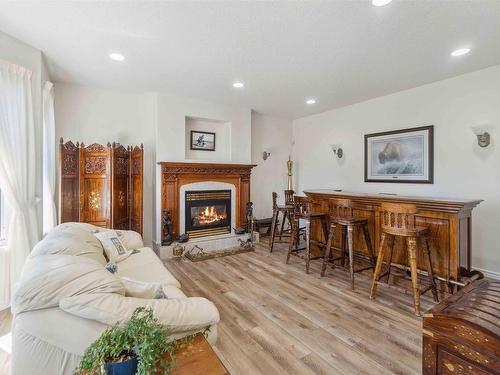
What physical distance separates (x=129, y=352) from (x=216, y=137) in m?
4.52

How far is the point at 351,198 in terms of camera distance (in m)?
3.46

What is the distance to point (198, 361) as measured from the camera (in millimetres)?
1066

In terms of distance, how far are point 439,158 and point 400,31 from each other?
2.20 metres

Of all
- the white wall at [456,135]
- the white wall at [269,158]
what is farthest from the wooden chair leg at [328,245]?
the white wall at [269,158]

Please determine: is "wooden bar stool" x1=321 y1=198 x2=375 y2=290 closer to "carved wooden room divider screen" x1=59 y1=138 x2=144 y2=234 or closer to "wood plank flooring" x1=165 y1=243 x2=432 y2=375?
"wood plank flooring" x1=165 y1=243 x2=432 y2=375

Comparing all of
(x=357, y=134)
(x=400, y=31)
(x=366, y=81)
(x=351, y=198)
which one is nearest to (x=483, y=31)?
(x=400, y=31)

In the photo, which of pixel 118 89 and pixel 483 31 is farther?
pixel 118 89

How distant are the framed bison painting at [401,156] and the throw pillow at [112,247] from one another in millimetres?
4162

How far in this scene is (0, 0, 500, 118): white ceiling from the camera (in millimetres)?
2121

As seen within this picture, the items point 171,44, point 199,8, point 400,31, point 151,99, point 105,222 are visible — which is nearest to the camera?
point 199,8

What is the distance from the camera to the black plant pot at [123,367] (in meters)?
0.88

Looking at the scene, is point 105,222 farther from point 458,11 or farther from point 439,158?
point 439,158

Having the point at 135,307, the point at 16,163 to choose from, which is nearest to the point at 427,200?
the point at 135,307

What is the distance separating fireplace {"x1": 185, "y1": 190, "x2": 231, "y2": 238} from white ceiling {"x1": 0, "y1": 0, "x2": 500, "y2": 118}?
193 cm
